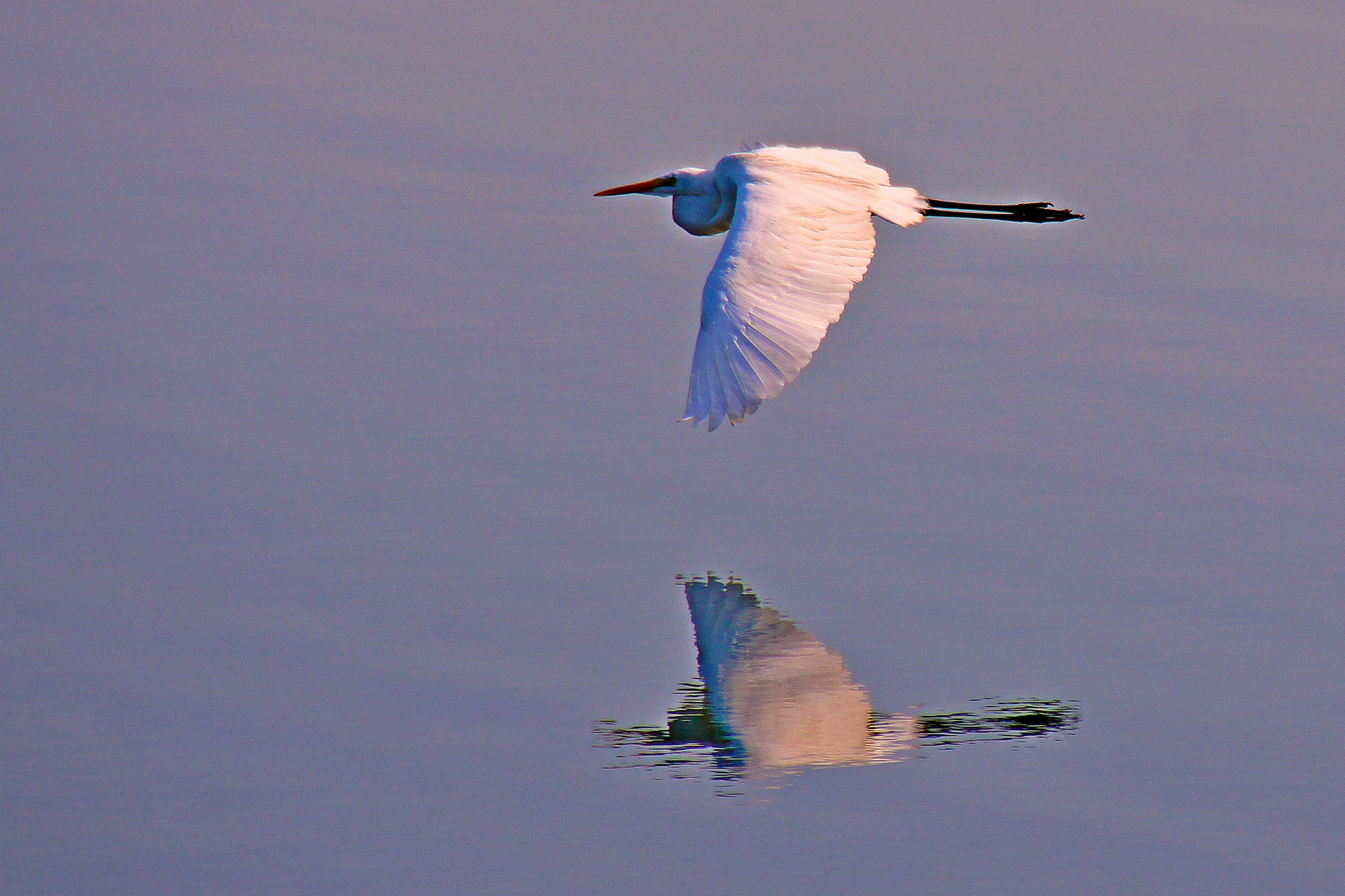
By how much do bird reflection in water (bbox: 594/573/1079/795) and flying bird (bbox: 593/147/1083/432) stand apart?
0.64m

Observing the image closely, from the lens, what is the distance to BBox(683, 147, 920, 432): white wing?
4.00m

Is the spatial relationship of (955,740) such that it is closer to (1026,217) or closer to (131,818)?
(131,818)

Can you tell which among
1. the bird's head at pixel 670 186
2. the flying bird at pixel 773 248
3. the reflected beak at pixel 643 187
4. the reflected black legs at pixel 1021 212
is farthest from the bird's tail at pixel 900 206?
the reflected beak at pixel 643 187

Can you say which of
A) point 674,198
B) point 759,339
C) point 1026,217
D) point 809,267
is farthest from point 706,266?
point 759,339

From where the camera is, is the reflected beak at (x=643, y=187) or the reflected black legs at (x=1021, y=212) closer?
the reflected beak at (x=643, y=187)

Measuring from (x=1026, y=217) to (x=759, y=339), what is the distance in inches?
112

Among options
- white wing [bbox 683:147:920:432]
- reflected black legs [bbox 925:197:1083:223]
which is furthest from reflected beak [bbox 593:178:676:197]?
reflected black legs [bbox 925:197:1083:223]

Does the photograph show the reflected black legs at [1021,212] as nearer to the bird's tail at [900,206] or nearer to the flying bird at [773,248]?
the flying bird at [773,248]

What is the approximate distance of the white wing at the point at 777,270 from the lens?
4.00 m

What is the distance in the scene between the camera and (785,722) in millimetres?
3812

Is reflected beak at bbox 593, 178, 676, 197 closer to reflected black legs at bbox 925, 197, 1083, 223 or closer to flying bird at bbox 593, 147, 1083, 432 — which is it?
flying bird at bbox 593, 147, 1083, 432

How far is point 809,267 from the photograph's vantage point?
4633 mm

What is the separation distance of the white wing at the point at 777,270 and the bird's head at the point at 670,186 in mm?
304

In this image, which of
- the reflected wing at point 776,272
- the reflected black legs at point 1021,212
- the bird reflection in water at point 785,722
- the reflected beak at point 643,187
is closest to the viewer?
the bird reflection in water at point 785,722
